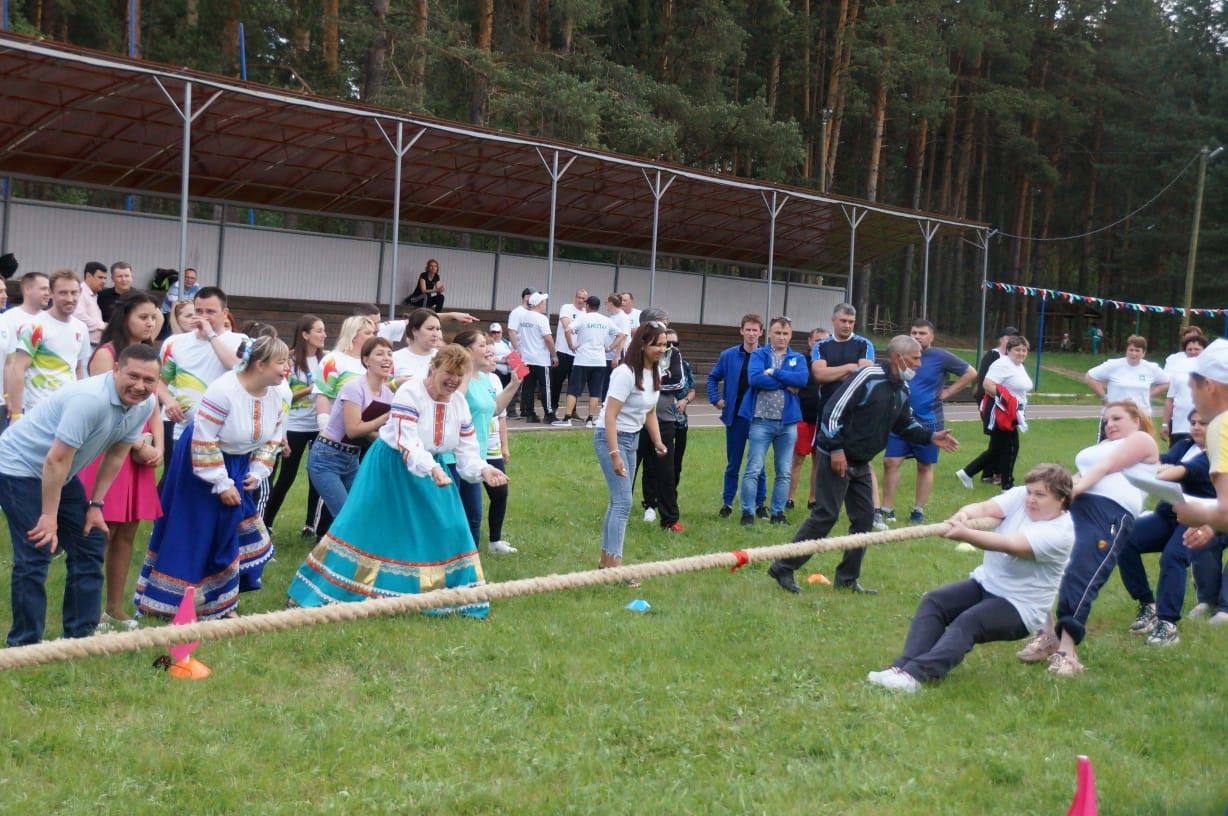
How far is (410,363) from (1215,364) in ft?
17.7

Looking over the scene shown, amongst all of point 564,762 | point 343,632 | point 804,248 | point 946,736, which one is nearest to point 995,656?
point 946,736

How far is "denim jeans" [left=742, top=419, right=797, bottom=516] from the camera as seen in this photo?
1120cm

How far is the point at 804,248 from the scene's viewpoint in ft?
107

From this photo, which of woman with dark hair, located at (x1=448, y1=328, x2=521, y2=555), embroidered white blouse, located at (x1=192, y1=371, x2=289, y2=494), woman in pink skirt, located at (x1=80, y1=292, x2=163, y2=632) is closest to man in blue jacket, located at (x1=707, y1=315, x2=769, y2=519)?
woman with dark hair, located at (x1=448, y1=328, x2=521, y2=555)

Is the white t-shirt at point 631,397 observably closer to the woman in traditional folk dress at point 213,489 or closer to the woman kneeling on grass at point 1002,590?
the woman in traditional folk dress at point 213,489

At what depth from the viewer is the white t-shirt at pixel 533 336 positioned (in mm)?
17031

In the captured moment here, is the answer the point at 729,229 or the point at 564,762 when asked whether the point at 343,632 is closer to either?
the point at 564,762

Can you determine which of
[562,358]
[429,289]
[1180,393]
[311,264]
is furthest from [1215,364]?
[311,264]

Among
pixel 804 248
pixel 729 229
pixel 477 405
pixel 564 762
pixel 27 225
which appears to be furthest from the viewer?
pixel 804 248

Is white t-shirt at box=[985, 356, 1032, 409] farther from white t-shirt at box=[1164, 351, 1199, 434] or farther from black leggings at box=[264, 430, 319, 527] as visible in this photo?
black leggings at box=[264, 430, 319, 527]

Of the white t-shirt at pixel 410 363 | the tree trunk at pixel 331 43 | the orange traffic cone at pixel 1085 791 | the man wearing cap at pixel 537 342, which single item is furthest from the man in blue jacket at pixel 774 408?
the tree trunk at pixel 331 43

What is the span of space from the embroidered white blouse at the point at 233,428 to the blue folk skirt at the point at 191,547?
106mm

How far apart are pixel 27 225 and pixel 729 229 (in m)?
16.5

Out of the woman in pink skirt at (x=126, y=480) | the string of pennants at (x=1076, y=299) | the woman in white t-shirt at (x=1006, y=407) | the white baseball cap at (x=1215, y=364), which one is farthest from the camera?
the string of pennants at (x=1076, y=299)
